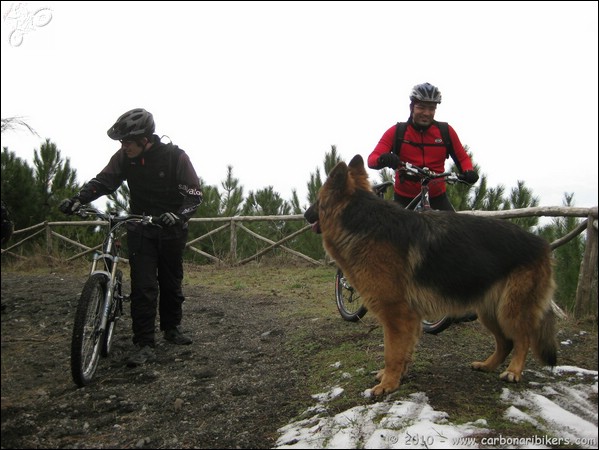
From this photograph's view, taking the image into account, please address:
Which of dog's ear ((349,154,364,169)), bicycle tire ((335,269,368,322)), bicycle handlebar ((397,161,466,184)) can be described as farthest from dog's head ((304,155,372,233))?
bicycle tire ((335,269,368,322))

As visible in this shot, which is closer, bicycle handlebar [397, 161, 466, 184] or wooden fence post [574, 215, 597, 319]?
bicycle handlebar [397, 161, 466, 184]

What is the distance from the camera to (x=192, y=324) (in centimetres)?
579

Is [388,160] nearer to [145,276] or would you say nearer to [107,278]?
[145,276]

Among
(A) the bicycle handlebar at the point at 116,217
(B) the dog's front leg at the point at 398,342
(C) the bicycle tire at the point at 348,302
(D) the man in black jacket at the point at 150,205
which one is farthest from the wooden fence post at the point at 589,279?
(A) the bicycle handlebar at the point at 116,217

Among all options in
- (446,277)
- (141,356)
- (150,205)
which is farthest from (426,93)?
(141,356)

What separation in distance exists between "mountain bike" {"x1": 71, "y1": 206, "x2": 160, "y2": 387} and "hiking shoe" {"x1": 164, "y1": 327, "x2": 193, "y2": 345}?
0.68 m

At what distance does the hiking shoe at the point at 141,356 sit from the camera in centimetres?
400

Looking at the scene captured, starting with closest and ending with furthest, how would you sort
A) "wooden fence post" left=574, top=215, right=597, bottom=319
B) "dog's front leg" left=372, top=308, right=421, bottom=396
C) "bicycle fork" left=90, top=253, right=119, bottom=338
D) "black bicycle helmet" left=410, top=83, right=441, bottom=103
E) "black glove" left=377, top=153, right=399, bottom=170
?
1. "dog's front leg" left=372, top=308, right=421, bottom=396
2. "bicycle fork" left=90, top=253, right=119, bottom=338
3. "black glove" left=377, top=153, right=399, bottom=170
4. "black bicycle helmet" left=410, top=83, right=441, bottom=103
5. "wooden fence post" left=574, top=215, right=597, bottom=319

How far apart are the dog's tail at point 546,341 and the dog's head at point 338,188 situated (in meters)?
1.56

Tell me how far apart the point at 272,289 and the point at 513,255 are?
5.99 metres

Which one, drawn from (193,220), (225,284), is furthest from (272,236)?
(225,284)

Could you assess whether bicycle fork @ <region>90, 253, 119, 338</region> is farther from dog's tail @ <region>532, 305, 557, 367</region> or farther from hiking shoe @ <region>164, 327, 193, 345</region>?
dog's tail @ <region>532, 305, 557, 367</region>

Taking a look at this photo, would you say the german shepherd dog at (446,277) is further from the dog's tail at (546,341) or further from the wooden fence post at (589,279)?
the wooden fence post at (589,279)

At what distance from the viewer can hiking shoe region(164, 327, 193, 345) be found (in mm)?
4742
